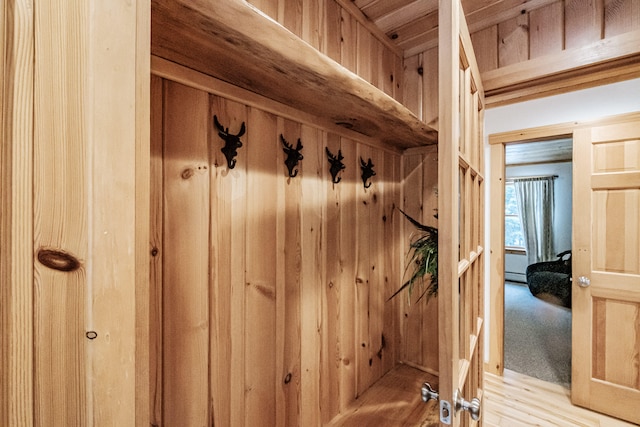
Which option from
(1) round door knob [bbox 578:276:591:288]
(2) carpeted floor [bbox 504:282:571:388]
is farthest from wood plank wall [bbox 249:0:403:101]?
(2) carpeted floor [bbox 504:282:571:388]

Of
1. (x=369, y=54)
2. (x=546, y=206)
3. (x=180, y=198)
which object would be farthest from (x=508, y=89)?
(x=546, y=206)

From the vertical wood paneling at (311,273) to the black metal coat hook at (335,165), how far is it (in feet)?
0.16

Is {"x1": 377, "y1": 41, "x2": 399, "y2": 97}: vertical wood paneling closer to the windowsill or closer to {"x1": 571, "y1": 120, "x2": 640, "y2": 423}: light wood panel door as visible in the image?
{"x1": 571, "y1": 120, "x2": 640, "y2": 423}: light wood panel door

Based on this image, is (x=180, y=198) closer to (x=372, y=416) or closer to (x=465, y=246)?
(x=465, y=246)

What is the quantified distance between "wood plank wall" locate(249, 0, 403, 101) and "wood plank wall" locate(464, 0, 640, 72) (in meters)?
0.54

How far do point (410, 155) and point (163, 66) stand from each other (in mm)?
1526

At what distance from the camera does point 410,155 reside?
74.2 inches

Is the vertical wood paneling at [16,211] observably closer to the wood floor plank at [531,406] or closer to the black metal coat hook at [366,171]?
the black metal coat hook at [366,171]

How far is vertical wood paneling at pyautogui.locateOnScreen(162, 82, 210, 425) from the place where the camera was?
2.69 feet

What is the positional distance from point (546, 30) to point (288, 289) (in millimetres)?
1935

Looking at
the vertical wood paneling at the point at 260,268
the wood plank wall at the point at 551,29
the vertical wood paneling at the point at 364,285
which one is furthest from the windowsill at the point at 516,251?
the vertical wood paneling at the point at 260,268

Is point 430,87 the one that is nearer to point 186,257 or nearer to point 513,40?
point 513,40

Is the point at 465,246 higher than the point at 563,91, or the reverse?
the point at 563,91

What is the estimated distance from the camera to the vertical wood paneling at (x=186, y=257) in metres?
0.82
